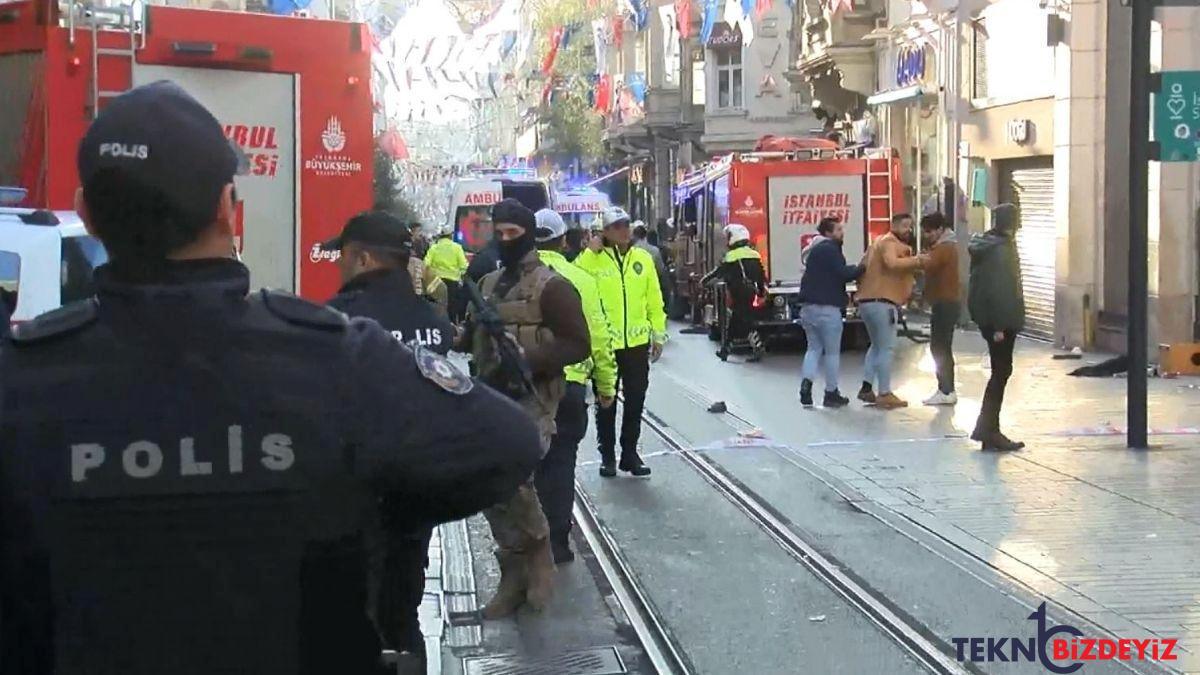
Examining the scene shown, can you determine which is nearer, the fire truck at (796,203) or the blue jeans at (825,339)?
the blue jeans at (825,339)

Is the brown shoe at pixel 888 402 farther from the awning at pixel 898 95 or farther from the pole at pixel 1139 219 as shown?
the awning at pixel 898 95

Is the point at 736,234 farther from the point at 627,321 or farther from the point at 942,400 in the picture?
the point at 627,321

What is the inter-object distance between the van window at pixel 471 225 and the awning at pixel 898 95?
24.7ft

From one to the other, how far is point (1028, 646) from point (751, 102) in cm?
4140

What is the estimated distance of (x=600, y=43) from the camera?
2398 inches

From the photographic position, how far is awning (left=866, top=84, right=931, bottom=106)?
2847 centimetres

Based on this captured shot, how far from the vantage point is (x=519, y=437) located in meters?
2.17

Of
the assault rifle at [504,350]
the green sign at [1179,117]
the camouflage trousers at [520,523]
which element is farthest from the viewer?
the green sign at [1179,117]

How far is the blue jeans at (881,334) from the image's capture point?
15148 mm

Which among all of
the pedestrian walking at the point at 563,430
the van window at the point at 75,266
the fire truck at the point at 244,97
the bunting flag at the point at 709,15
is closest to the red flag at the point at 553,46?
the bunting flag at the point at 709,15

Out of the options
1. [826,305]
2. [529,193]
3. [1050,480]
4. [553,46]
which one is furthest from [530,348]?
[553,46]

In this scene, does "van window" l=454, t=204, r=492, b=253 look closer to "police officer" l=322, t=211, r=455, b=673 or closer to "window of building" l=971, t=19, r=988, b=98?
"window of building" l=971, t=19, r=988, b=98

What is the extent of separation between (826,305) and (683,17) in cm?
3344

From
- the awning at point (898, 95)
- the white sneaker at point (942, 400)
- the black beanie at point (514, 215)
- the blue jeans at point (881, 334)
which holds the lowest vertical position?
the white sneaker at point (942, 400)
